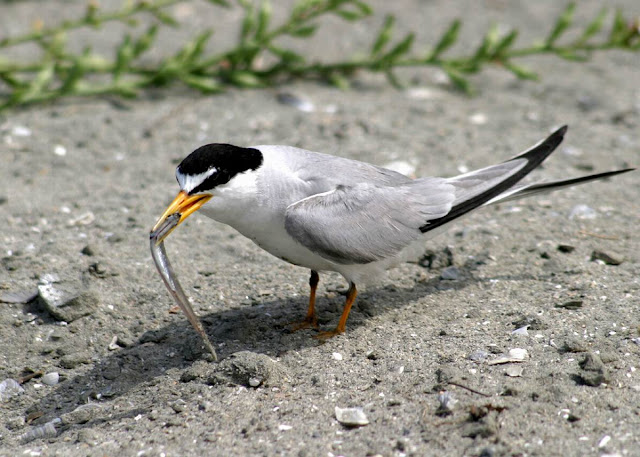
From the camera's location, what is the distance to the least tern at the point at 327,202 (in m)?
3.48

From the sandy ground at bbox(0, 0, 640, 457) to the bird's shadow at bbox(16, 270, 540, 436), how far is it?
1cm

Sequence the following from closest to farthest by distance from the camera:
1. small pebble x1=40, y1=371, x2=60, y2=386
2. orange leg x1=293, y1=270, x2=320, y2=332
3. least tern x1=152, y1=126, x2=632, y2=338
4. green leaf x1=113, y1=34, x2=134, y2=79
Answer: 1. least tern x1=152, y1=126, x2=632, y2=338
2. small pebble x1=40, y1=371, x2=60, y2=386
3. orange leg x1=293, y1=270, x2=320, y2=332
4. green leaf x1=113, y1=34, x2=134, y2=79

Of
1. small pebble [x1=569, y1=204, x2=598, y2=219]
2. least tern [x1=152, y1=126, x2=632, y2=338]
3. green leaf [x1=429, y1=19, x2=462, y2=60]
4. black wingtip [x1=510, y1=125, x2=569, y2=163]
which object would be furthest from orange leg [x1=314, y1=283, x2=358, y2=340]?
green leaf [x1=429, y1=19, x2=462, y2=60]

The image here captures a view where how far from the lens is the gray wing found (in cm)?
356

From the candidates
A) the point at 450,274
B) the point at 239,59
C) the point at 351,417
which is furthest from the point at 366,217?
the point at 239,59

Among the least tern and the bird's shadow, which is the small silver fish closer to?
the least tern

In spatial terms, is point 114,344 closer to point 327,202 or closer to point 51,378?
point 51,378

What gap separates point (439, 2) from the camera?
27.3ft

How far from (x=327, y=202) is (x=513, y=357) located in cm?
109

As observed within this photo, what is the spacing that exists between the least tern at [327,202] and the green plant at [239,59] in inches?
90.8

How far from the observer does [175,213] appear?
3.34 meters

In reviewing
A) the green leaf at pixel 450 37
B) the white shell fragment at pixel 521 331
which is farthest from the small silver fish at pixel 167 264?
the green leaf at pixel 450 37

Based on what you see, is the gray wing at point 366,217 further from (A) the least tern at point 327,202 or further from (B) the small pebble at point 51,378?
(B) the small pebble at point 51,378

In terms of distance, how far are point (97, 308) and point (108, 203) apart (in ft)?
4.01
